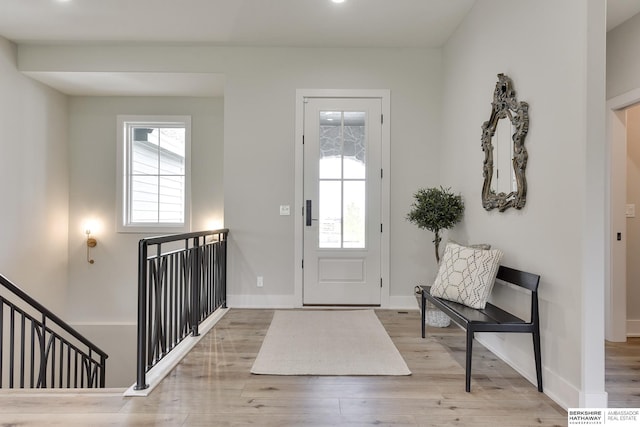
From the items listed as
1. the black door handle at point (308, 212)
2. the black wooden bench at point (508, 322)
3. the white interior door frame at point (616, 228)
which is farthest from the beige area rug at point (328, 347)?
the white interior door frame at point (616, 228)

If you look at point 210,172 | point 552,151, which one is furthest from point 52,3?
point 552,151

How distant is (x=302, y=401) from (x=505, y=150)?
218 cm

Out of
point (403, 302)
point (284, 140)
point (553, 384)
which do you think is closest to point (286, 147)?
point (284, 140)

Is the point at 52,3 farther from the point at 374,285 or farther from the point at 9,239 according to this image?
the point at 374,285

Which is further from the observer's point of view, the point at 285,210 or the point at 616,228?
the point at 285,210

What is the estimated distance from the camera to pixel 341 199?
161 inches

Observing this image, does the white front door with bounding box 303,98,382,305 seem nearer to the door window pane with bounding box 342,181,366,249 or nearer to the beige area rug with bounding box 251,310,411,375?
the door window pane with bounding box 342,181,366,249

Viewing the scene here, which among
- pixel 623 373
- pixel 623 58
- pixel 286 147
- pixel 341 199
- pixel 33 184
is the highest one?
pixel 623 58

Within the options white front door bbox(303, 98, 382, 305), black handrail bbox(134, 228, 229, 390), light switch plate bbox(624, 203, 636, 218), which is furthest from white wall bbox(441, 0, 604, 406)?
black handrail bbox(134, 228, 229, 390)

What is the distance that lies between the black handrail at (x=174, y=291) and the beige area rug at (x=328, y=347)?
64 cm

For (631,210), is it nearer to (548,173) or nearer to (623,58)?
(623,58)

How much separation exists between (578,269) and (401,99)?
2.73 meters

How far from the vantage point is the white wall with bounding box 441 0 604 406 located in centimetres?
192

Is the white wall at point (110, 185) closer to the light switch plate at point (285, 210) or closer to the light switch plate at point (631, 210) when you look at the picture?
the light switch plate at point (285, 210)
